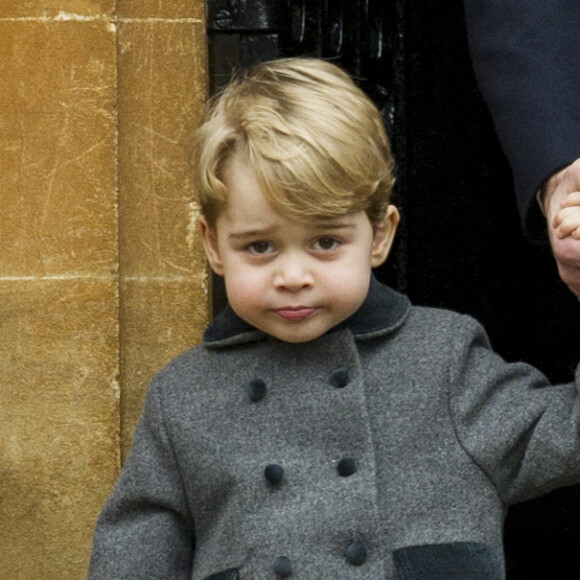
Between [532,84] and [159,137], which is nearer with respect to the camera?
[532,84]

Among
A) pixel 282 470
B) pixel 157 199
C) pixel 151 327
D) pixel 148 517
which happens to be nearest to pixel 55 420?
pixel 151 327

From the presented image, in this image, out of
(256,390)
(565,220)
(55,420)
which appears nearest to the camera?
(565,220)

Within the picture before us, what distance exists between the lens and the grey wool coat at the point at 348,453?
7.85 feet

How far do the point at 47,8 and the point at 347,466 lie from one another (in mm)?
1415

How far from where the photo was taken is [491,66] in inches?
102

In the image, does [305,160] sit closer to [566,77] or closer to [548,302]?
[566,77]

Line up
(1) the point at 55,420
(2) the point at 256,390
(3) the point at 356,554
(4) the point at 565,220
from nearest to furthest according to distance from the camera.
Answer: (4) the point at 565,220 → (3) the point at 356,554 → (2) the point at 256,390 → (1) the point at 55,420

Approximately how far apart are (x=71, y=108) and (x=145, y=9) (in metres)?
0.27

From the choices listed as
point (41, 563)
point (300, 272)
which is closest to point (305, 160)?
point (300, 272)

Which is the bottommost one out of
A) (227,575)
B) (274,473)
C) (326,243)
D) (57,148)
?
(227,575)

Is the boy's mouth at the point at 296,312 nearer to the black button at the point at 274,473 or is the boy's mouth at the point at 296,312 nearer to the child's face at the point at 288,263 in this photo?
the child's face at the point at 288,263

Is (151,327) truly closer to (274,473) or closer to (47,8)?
(47,8)

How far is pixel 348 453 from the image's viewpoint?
7.99 feet

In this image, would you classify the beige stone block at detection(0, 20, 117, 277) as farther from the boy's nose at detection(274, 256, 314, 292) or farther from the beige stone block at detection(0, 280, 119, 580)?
the boy's nose at detection(274, 256, 314, 292)
